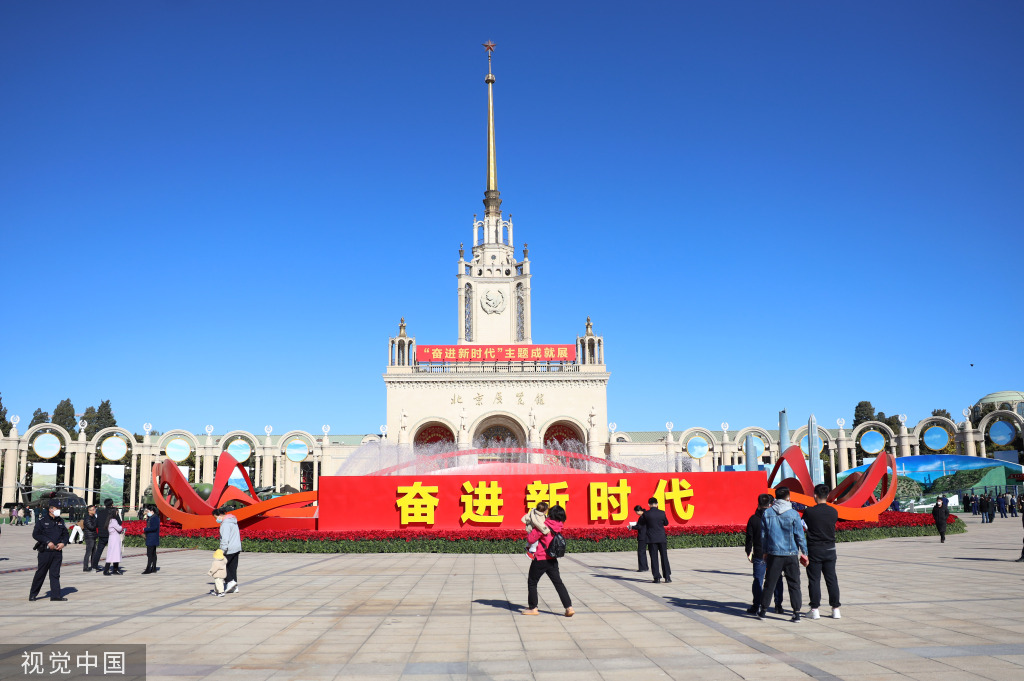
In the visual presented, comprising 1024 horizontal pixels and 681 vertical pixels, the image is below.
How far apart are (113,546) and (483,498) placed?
8692 millimetres

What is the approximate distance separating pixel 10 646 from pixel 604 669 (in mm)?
5776

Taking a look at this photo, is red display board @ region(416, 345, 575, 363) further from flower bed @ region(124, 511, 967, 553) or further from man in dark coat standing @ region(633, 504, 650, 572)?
man in dark coat standing @ region(633, 504, 650, 572)

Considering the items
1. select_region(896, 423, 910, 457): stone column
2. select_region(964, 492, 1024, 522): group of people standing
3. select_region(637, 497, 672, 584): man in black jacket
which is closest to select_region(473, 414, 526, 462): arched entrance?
select_region(896, 423, 910, 457): stone column

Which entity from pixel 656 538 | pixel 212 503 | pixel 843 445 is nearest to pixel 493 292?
pixel 843 445

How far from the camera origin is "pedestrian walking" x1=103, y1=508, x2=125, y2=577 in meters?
13.7

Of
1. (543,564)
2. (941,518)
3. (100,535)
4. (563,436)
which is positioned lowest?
(941,518)

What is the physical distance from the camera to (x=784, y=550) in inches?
332

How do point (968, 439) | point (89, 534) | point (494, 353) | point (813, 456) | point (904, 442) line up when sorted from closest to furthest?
point (89, 534) < point (813, 456) < point (968, 439) < point (904, 442) < point (494, 353)

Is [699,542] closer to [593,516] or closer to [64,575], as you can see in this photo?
[593,516]

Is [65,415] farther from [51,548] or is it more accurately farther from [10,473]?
[51,548]

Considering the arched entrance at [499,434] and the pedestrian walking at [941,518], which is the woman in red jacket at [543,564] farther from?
the arched entrance at [499,434]

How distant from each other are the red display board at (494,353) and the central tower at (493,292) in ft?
11.6

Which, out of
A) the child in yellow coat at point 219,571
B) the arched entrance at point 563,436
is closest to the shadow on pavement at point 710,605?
the child in yellow coat at point 219,571

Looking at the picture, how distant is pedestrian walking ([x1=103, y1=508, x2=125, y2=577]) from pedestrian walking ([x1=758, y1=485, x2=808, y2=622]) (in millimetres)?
11566
